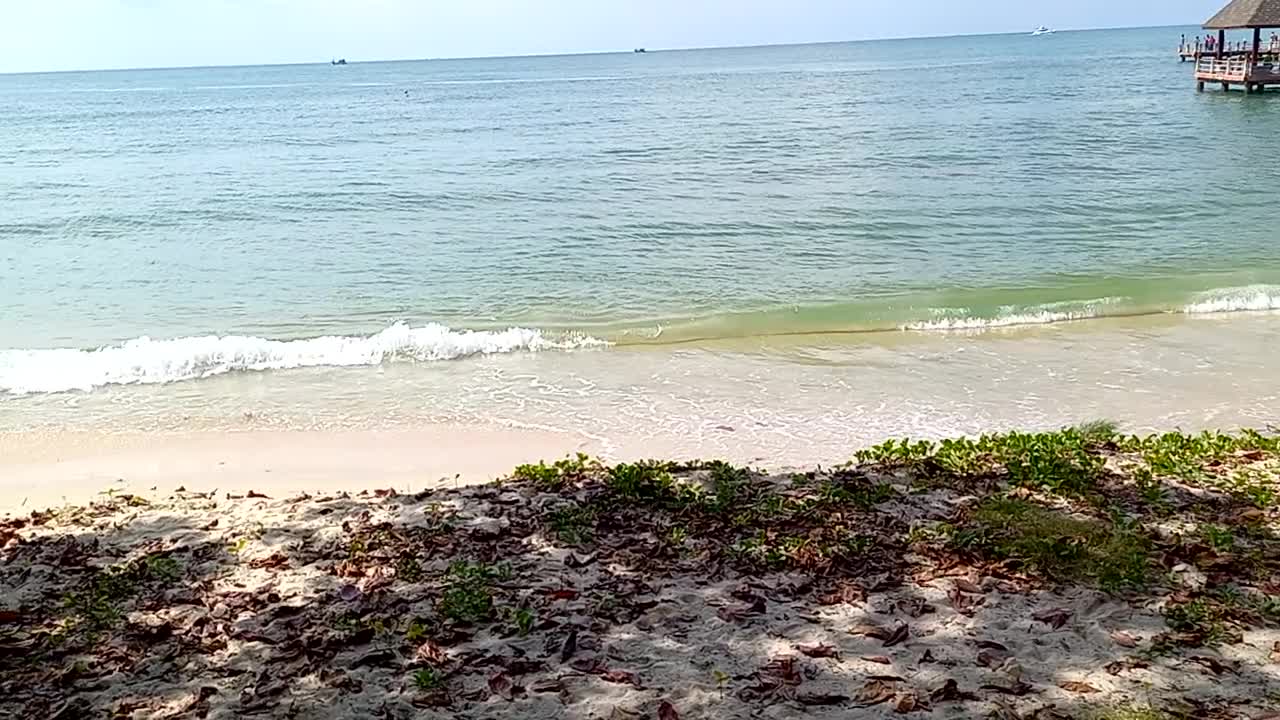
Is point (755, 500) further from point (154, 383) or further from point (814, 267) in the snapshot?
point (814, 267)

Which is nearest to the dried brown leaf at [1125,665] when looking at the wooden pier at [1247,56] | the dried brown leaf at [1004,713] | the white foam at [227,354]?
the dried brown leaf at [1004,713]

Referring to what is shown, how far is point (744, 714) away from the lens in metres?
3.50

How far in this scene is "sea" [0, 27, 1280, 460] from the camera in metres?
9.55

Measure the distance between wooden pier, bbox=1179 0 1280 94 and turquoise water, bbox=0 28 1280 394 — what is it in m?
4.77

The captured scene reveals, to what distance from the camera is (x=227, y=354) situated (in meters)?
11.5

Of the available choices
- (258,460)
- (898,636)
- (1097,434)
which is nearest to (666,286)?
(258,460)

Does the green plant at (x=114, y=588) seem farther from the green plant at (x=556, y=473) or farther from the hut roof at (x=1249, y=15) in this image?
the hut roof at (x=1249, y=15)

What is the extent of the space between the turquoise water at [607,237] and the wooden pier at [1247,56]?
477 centimetres

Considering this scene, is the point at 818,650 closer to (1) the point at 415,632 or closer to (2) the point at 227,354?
(1) the point at 415,632

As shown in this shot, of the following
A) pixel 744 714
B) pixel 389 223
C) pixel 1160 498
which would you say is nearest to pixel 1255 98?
pixel 389 223

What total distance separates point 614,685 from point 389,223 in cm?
1824

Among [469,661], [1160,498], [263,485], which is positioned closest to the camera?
[469,661]

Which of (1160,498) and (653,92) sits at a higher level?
(653,92)

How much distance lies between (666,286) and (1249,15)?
39.4 meters
